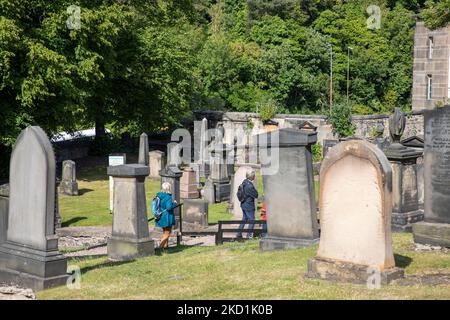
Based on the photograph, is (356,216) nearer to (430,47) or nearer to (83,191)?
(83,191)

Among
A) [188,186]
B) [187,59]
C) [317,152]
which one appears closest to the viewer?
[188,186]

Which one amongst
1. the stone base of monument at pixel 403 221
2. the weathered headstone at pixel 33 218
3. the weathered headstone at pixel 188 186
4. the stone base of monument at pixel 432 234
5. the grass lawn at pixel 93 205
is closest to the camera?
the weathered headstone at pixel 33 218

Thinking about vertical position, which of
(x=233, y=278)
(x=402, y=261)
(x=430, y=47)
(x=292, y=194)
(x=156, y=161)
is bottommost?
(x=233, y=278)

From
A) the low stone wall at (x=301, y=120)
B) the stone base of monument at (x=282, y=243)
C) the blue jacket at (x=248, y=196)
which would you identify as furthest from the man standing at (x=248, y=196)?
→ the low stone wall at (x=301, y=120)

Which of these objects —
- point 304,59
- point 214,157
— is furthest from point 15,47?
point 304,59

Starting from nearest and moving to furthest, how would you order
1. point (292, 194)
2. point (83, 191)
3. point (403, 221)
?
point (292, 194)
point (403, 221)
point (83, 191)

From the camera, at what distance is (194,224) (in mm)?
22156

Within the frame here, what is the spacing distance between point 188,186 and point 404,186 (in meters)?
11.6

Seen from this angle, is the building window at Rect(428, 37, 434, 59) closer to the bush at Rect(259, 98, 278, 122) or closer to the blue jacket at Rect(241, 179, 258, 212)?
the bush at Rect(259, 98, 278, 122)

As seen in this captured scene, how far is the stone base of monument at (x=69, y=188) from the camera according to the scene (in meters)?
29.8

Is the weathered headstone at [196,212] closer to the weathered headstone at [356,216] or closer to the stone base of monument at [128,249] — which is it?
the stone base of monument at [128,249]

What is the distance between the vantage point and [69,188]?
1174 inches

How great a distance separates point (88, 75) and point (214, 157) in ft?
26.4

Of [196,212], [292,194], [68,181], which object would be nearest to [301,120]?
[68,181]
